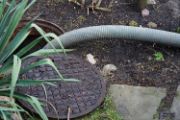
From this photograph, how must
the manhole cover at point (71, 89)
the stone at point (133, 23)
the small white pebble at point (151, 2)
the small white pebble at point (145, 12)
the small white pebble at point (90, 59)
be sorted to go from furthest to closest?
the small white pebble at point (151, 2), the small white pebble at point (145, 12), the stone at point (133, 23), the small white pebble at point (90, 59), the manhole cover at point (71, 89)

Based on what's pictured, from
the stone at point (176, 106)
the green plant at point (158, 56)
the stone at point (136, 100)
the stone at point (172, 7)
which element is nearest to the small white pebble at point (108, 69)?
the stone at point (136, 100)

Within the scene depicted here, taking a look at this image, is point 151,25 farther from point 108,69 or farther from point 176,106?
point 176,106

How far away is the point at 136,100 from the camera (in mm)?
3408

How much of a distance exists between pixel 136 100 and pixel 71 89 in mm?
521

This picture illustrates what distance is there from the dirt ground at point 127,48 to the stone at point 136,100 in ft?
0.19

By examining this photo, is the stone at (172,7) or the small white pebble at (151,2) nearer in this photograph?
the stone at (172,7)

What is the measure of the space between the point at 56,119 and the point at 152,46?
1.23 m

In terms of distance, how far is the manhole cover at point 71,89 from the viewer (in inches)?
127

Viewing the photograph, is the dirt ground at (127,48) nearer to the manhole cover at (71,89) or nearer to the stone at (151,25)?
the stone at (151,25)

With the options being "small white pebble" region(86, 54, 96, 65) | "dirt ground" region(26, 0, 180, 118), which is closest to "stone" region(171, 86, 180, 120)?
"dirt ground" region(26, 0, 180, 118)

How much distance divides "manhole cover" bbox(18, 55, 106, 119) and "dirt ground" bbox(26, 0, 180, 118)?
139 mm

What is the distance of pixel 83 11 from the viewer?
412 centimetres

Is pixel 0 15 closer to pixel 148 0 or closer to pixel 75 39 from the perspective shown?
pixel 75 39

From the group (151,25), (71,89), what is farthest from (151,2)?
(71,89)
